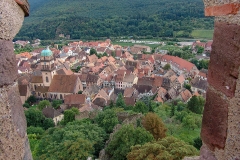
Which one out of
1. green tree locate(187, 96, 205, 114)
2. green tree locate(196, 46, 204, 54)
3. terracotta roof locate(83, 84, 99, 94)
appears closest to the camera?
green tree locate(187, 96, 205, 114)

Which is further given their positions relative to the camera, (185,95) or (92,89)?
(92,89)

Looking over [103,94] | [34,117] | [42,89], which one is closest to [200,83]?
[103,94]

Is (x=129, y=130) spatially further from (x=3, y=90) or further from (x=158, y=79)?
(x=158, y=79)

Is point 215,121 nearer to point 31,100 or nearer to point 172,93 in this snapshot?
point 172,93

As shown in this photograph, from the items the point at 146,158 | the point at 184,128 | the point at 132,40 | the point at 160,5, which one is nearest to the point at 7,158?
the point at 146,158

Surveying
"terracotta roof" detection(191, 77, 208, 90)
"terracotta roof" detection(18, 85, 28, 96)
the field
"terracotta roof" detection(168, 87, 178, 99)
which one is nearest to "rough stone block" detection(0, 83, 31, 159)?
"terracotta roof" detection(168, 87, 178, 99)

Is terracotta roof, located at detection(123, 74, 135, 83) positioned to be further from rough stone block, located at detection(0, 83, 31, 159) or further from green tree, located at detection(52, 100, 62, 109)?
rough stone block, located at detection(0, 83, 31, 159)

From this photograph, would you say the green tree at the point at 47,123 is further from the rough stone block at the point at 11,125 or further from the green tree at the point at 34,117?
the rough stone block at the point at 11,125
